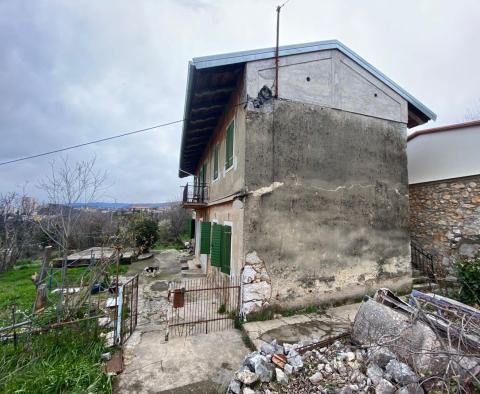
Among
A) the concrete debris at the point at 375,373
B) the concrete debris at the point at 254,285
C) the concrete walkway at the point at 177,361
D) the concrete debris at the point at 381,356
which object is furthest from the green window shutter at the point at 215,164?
the concrete debris at the point at 375,373

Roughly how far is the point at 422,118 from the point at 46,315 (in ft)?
39.8

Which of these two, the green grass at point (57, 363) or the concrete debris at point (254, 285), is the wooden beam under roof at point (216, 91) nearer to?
the concrete debris at point (254, 285)

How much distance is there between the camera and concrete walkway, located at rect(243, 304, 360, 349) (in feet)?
15.9

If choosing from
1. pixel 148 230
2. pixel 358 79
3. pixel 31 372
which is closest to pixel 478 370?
pixel 31 372

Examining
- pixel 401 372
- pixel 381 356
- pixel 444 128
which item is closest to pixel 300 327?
pixel 381 356

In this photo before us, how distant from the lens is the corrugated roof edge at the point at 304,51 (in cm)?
547

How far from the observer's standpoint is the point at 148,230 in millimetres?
17250

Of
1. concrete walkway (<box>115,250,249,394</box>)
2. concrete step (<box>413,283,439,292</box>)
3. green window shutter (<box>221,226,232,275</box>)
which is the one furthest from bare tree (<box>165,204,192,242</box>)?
concrete step (<box>413,283,439,292</box>)

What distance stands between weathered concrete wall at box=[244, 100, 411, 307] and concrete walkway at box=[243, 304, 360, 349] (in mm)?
447

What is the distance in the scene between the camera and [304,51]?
20.6 ft

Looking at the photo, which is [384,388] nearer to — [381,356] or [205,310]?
[381,356]

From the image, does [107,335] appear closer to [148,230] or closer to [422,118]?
[422,118]

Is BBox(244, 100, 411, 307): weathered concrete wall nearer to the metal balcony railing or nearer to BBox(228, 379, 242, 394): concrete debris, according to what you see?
BBox(228, 379, 242, 394): concrete debris

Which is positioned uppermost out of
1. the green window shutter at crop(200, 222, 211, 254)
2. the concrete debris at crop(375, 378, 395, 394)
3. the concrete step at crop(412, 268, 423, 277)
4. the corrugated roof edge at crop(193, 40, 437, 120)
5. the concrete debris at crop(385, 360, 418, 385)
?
the corrugated roof edge at crop(193, 40, 437, 120)
